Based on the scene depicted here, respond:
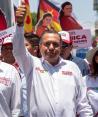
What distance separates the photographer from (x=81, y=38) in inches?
349

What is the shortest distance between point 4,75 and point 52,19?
169 inches

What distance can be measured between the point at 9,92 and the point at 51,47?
0.64 meters

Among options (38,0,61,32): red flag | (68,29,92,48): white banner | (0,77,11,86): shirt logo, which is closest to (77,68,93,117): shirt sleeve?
(0,77,11,86): shirt logo

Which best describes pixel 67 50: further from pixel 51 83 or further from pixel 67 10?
pixel 67 10

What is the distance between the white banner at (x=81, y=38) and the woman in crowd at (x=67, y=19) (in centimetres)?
34

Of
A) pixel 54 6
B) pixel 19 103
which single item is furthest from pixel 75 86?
pixel 54 6

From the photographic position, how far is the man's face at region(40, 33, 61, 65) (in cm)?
482

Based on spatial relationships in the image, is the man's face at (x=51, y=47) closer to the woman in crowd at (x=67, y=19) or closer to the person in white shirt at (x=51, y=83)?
the person in white shirt at (x=51, y=83)

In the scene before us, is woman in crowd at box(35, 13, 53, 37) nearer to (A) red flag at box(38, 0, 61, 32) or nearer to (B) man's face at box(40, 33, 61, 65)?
(A) red flag at box(38, 0, 61, 32)

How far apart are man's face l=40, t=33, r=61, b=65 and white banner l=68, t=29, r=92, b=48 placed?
3.88 m

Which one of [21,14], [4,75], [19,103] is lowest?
[19,103]

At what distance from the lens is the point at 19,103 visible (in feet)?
16.6

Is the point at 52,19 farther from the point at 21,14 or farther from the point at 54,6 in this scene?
the point at 21,14

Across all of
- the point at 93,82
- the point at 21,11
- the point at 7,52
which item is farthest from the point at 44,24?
the point at 21,11
